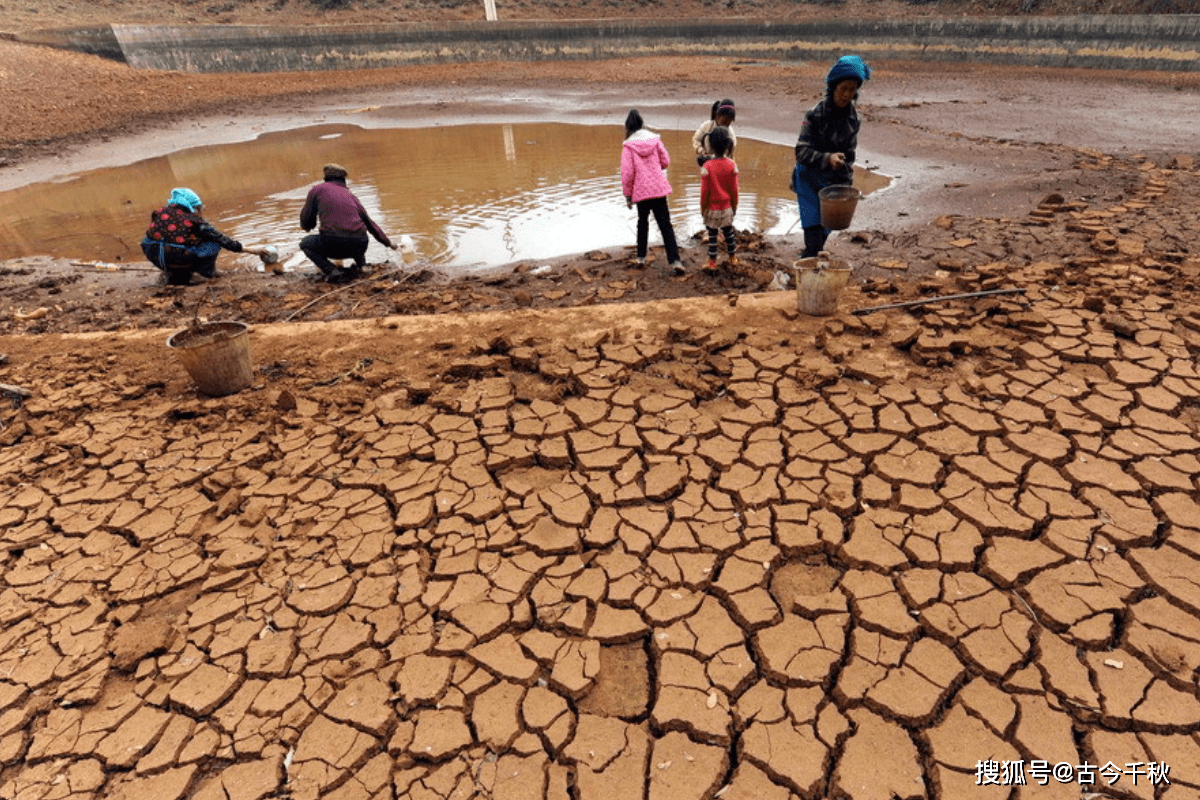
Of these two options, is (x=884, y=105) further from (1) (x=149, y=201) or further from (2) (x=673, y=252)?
(1) (x=149, y=201)

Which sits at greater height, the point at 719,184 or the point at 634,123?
the point at 634,123

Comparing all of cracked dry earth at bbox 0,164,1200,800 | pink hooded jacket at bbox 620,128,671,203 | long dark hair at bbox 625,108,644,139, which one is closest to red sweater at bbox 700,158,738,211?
pink hooded jacket at bbox 620,128,671,203

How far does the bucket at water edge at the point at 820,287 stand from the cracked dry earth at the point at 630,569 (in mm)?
296

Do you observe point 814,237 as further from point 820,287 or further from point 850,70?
point 850,70

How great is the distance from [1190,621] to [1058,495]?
2.14ft

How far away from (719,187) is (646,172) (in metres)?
0.67

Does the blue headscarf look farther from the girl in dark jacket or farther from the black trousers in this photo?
the girl in dark jacket

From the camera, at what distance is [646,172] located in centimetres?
519

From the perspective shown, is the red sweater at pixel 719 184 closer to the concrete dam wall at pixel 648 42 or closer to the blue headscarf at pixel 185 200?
the blue headscarf at pixel 185 200

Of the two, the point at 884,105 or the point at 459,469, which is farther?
the point at 884,105

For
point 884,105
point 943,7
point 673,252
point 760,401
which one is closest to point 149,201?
point 673,252

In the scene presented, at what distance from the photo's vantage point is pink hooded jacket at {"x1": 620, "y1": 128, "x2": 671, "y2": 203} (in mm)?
5113

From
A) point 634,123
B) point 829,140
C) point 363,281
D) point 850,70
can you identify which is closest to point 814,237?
point 829,140

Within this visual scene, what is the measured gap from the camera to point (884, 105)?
1422 cm
